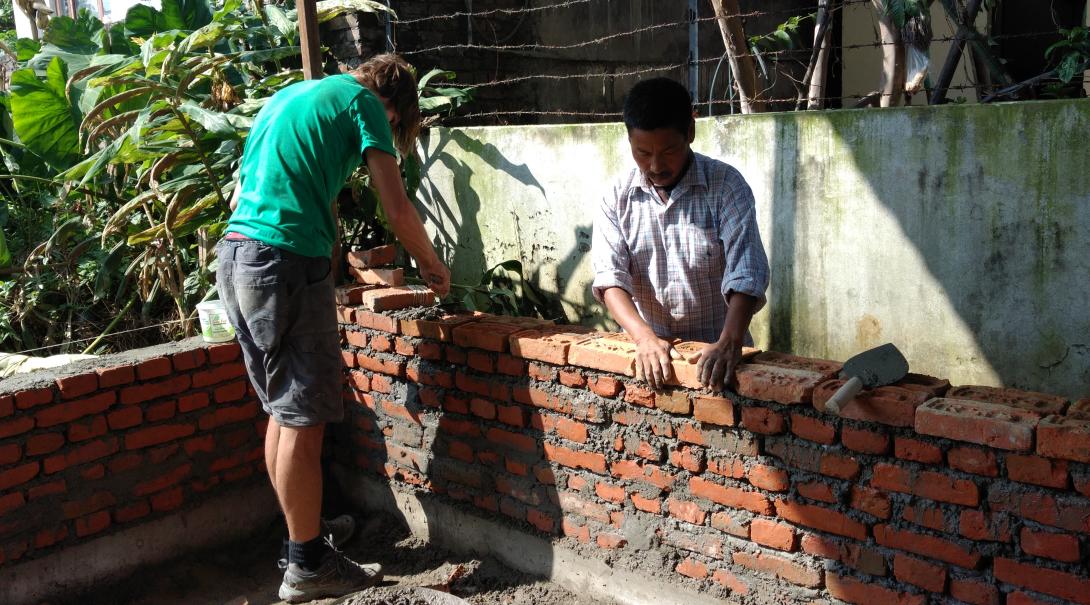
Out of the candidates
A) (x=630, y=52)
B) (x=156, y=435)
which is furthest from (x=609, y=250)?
(x=630, y=52)

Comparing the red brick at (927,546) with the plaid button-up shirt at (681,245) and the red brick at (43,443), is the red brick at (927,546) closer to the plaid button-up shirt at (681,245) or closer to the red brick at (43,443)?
the plaid button-up shirt at (681,245)

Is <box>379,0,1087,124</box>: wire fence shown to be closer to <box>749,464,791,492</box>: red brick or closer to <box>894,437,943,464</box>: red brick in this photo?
<box>749,464,791,492</box>: red brick

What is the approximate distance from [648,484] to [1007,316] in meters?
1.42

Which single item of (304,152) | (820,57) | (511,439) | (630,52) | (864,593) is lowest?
(864,593)

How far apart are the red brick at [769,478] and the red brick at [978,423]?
44 centimetres

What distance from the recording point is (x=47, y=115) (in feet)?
16.6

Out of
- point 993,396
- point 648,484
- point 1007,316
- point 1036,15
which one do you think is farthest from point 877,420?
point 1036,15

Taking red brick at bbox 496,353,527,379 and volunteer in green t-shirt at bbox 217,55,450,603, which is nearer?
volunteer in green t-shirt at bbox 217,55,450,603

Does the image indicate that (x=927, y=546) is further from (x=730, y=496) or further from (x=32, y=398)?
(x=32, y=398)

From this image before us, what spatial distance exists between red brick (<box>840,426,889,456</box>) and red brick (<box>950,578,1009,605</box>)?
369 millimetres

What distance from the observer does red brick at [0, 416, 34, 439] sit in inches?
129

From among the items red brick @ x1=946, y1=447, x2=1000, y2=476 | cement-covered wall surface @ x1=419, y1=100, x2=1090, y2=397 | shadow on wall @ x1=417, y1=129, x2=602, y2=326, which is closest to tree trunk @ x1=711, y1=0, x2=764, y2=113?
cement-covered wall surface @ x1=419, y1=100, x2=1090, y2=397

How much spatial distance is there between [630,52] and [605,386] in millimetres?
4647

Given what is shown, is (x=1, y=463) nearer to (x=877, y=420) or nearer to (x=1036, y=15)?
(x=877, y=420)
